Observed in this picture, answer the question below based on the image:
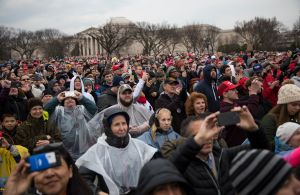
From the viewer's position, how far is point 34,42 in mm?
95125

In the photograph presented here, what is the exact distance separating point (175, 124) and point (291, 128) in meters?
3.03

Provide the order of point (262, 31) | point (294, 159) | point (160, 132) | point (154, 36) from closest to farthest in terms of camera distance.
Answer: point (294, 159) → point (160, 132) → point (262, 31) → point (154, 36)

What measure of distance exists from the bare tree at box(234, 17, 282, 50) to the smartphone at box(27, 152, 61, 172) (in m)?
63.3

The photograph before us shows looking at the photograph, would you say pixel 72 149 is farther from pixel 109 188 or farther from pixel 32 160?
pixel 32 160

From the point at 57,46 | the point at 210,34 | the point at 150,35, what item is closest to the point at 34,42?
the point at 57,46

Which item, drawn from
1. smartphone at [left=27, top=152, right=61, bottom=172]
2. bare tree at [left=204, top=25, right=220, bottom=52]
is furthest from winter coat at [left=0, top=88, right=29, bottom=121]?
bare tree at [left=204, top=25, right=220, bottom=52]

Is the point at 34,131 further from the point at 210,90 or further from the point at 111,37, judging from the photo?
the point at 111,37

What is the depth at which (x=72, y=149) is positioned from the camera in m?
5.69

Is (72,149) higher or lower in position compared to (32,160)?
lower

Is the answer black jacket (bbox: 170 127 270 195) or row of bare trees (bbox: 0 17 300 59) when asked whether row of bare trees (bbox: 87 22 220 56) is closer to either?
row of bare trees (bbox: 0 17 300 59)

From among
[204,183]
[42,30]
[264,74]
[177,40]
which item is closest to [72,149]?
[204,183]

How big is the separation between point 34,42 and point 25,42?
2385 mm

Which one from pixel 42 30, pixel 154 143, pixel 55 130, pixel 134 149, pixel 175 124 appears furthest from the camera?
pixel 42 30

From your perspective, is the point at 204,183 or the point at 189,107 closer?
the point at 204,183
